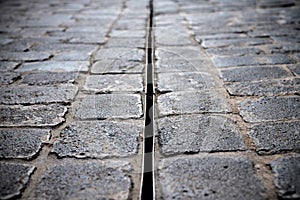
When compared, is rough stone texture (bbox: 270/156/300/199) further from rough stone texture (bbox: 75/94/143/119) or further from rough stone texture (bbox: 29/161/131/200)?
rough stone texture (bbox: 75/94/143/119)

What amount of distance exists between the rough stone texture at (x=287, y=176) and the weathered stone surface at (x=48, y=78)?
1523 millimetres

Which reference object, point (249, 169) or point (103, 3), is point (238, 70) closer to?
point (249, 169)

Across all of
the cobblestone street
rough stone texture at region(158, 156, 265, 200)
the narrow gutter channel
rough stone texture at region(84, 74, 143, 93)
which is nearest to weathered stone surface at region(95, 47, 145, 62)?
the cobblestone street

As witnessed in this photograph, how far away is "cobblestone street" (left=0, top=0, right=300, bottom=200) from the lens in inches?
45.3

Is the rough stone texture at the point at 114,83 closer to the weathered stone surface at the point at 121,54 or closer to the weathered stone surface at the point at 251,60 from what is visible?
the weathered stone surface at the point at 121,54

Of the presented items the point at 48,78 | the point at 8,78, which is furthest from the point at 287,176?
the point at 8,78

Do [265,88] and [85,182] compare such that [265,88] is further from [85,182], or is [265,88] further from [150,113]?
[85,182]

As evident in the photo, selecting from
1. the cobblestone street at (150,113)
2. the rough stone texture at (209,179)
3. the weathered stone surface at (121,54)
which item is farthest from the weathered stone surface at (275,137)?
the weathered stone surface at (121,54)

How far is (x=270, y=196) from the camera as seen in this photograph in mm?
1056

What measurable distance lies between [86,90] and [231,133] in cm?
105

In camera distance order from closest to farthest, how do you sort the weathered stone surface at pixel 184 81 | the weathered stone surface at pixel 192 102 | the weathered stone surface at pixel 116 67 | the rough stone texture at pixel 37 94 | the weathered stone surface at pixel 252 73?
the weathered stone surface at pixel 192 102 < the rough stone texture at pixel 37 94 < the weathered stone surface at pixel 184 81 < the weathered stone surface at pixel 252 73 < the weathered stone surface at pixel 116 67

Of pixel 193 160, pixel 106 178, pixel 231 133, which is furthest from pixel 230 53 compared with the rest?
pixel 106 178

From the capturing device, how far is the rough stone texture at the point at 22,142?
1.34 meters

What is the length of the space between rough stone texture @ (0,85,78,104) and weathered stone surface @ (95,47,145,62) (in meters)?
0.69
